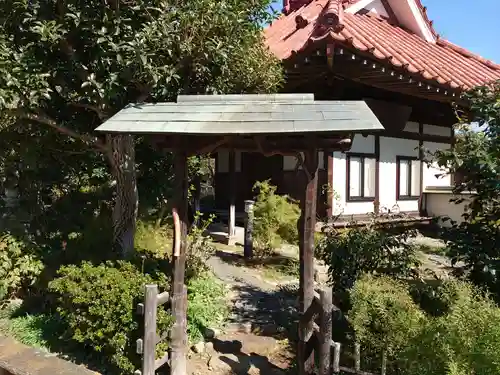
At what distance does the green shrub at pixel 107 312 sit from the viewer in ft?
13.3

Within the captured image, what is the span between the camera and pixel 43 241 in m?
6.13

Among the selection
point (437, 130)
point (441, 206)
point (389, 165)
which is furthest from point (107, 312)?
point (437, 130)

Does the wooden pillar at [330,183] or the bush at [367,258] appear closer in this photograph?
the bush at [367,258]

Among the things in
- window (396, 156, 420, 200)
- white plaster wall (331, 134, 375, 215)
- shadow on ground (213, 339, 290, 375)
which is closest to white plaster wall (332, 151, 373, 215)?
white plaster wall (331, 134, 375, 215)

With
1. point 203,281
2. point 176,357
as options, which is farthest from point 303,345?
point 203,281

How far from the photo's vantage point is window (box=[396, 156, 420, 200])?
444 inches

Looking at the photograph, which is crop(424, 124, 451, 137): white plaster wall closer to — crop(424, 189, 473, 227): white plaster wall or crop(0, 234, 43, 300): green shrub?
crop(424, 189, 473, 227): white plaster wall

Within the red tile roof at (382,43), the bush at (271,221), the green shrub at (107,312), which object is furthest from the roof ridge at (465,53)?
the green shrub at (107,312)

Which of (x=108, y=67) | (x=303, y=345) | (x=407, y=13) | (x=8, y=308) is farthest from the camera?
(x=407, y=13)

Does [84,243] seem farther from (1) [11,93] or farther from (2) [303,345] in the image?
(2) [303,345]

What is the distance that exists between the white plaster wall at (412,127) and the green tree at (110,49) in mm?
6836

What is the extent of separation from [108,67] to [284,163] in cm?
621

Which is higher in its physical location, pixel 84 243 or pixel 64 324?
pixel 84 243

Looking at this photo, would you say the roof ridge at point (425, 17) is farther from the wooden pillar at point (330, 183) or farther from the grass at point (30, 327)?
the grass at point (30, 327)
